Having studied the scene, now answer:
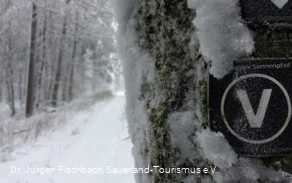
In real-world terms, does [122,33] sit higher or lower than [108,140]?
higher

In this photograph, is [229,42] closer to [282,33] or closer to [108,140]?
[282,33]

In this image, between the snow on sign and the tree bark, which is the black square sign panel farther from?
the tree bark

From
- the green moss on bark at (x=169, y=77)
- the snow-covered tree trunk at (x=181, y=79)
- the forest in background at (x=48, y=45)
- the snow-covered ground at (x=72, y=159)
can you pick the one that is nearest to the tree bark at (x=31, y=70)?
the forest in background at (x=48, y=45)

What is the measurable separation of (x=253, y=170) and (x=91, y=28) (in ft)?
48.7

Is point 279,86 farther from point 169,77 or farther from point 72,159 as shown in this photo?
point 72,159

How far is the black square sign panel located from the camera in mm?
753

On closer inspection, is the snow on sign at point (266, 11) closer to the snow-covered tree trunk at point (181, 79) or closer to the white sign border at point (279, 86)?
the snow-covered tree trunk at point (181, 79)

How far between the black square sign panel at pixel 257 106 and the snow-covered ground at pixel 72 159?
278 centimetres

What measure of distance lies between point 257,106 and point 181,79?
0.22 m

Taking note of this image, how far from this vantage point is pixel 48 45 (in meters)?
17.9

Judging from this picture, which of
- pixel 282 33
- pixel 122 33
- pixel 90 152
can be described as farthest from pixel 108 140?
pixel 282 33

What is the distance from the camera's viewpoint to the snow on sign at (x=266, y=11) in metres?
0.76

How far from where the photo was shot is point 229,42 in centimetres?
77

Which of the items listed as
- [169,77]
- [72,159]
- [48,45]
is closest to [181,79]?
[169,77]
